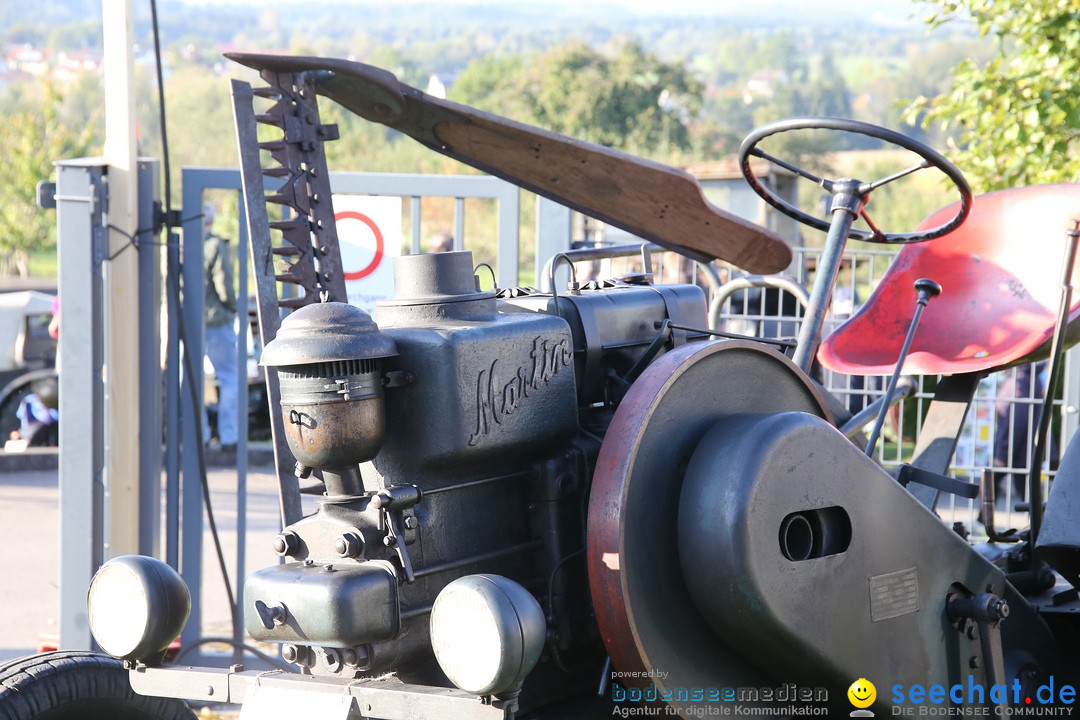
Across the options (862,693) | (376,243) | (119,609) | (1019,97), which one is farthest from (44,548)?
(1019,97)

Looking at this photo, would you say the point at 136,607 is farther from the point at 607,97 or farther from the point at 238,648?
the point at 607,97

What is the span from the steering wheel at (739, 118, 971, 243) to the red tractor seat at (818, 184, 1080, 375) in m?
0.20

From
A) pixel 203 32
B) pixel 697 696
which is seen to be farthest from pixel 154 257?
pixel 203 32

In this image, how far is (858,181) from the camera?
298 centimetres

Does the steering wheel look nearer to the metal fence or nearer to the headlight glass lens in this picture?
the metal fence

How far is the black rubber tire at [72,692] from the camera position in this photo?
2.40 m

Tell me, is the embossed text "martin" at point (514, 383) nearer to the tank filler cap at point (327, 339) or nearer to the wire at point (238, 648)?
the tank filler cap at point (327, 339)

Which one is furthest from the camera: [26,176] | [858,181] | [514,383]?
[26,176]

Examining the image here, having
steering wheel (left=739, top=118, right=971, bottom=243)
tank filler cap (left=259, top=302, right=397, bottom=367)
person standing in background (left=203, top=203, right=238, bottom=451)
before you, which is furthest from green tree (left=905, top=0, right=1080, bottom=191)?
tank filler cap (left=259, top=302, right=397, bottom=367)

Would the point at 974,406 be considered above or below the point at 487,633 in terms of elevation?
below

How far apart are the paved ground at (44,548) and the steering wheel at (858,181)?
8.10ft

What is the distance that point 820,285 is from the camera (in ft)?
9.61

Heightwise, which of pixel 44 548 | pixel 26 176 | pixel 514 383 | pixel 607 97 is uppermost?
pixel 607 97

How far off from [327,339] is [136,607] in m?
0.63
